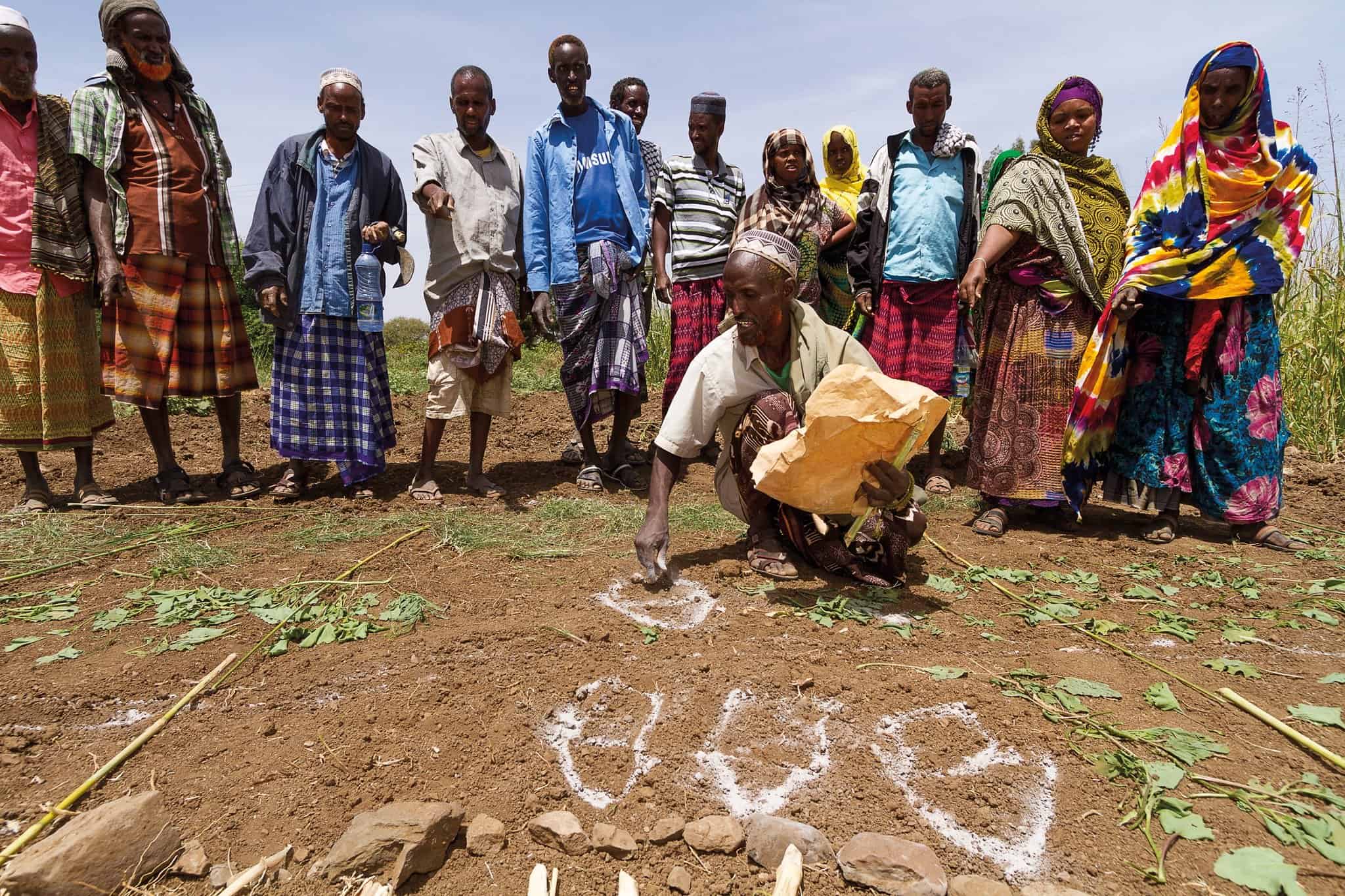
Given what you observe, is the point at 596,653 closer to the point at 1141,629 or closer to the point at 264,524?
the point at 1141,629

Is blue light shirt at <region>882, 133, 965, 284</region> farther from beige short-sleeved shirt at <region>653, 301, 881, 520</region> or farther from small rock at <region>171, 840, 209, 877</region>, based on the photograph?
small rock at <region>171, 840, 209, 877</region>

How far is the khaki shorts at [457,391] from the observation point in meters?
4.55

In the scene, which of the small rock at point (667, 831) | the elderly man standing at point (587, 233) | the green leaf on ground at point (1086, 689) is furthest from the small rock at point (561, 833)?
the elderly man standing at point (587, 233)

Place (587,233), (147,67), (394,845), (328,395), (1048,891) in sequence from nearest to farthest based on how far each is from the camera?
1. (1048,891)
2. (394,845)
3. (147,67)
4. (328,395)
5. (587,233)

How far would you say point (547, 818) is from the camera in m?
1.85

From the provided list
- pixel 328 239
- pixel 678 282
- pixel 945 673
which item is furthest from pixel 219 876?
pixel 678 282

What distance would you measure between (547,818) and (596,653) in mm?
761

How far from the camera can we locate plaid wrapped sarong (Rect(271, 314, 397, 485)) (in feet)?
14.8

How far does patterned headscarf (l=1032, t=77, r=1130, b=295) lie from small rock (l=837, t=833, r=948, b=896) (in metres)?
3.10

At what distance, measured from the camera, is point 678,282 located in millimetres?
5062

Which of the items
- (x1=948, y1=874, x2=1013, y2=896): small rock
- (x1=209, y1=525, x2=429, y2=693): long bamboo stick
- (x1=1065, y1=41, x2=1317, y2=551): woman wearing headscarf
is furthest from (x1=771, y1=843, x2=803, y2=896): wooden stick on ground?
(x1=1065, y1=41, x2=1317, y2=551): woman wearing headscarf

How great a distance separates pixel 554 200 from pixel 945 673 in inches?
130

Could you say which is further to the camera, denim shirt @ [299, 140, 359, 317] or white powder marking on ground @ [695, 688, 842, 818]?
denim shirt @ [299, 140, 359, 317]

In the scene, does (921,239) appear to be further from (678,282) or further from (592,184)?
(592,184)
